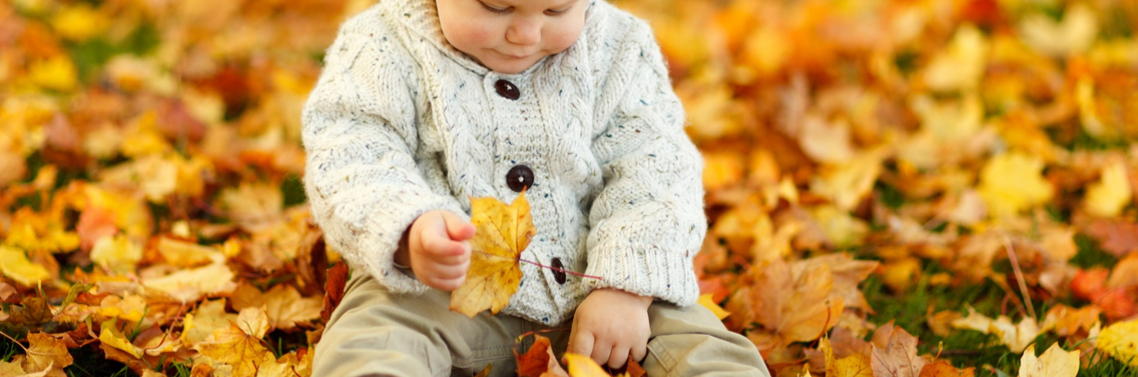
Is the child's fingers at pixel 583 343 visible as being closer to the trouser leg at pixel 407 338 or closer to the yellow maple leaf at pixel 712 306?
the trouser leg at pixel 407 338

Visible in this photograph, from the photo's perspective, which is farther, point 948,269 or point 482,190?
point 948,269

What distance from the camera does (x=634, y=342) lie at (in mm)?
1488

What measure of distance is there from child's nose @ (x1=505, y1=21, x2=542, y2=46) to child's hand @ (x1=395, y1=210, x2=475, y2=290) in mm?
297

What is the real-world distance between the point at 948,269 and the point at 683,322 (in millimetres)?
923

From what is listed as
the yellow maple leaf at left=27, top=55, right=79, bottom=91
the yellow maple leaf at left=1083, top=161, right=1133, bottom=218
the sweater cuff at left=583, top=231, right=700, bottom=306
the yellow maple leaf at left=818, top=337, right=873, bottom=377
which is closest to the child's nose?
the sweater cuff at left=583, top=231, right=700, bottom=306

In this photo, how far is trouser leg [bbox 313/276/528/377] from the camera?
1316mm

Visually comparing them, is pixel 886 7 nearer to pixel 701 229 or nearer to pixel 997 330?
pixel 997 330

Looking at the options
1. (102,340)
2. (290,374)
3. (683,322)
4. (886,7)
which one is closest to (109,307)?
(102,340)

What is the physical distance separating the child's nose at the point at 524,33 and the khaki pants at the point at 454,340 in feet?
1.42

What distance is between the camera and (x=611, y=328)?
58.0 inches

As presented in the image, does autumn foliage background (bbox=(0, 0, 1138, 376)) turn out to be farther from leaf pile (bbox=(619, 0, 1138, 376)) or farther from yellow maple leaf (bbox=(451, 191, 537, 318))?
yellow maple leaf (bbox=(451, 191, 537, 318))

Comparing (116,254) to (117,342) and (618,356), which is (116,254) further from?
(618,356)

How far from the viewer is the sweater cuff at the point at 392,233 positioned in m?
1.32

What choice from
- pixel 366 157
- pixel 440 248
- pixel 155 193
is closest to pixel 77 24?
pixel 155 193
